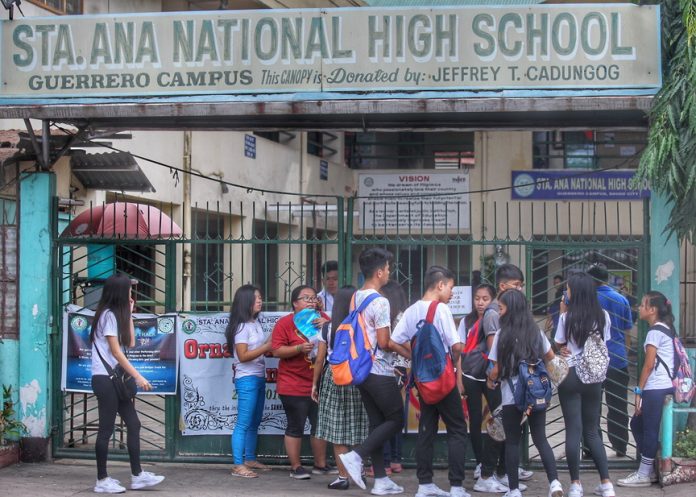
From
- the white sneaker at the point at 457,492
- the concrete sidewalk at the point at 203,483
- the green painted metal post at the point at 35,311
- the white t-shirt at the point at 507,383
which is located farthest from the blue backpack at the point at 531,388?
the green painted metal post at the point at 35,311

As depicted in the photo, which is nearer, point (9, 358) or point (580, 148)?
point (9, 358)

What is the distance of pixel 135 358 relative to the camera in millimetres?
8711

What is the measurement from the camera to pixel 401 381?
785 centimetres

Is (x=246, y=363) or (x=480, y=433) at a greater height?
(x=246, y=363)

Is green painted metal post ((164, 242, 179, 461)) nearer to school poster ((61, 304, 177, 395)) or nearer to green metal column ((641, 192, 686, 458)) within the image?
school poster ((61, 304, 177, 395))

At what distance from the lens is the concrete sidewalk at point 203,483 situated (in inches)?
303

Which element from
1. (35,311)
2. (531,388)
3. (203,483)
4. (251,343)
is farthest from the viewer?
(35,311)

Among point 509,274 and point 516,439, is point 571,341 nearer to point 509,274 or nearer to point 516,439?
point 509,274

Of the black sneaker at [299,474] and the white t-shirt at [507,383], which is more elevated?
the white t-shirt at [507,383]

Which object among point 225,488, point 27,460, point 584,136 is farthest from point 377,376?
point 584,136

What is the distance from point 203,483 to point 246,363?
102cm

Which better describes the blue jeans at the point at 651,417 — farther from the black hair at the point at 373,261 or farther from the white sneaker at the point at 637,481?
the black hair at the point at 373,261

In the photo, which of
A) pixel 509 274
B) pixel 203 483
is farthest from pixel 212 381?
pixel 509 274

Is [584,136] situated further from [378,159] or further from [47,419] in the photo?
[47,419]
